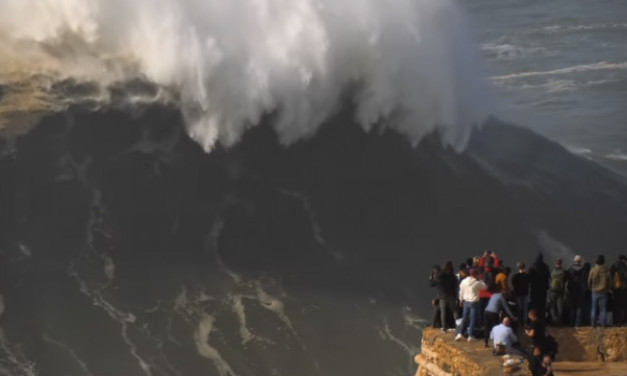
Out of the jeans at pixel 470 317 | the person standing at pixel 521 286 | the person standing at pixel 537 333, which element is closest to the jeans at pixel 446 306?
the jeans at pixel 470 317

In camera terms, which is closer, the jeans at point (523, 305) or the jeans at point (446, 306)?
the jeans at point (446, 306)

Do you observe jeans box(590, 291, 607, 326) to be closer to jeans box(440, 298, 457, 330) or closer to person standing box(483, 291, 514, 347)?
person standing box(483, 291, 514, 347)

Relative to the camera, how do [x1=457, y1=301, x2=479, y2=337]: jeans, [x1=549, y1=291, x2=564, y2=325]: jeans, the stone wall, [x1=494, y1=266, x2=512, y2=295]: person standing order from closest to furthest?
[x1=457, y1=301, x2=479, y2=337]: jeans < the stone wall < [x1=494, y1=266, x2=512, y2=295]: person standing < [x1=549, y1=291, x2=564, y2=325]: jeans

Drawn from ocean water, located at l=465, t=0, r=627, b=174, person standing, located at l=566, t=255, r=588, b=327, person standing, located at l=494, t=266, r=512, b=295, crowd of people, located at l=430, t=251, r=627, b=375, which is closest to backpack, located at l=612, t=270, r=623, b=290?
crowd of people, located at l=430, t=251, r=627, b=375

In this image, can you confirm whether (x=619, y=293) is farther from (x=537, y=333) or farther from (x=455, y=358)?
(x=455, y=358)

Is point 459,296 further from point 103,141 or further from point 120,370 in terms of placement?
point 103,141

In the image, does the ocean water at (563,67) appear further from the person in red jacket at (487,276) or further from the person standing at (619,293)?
the person in red jacket at (487,276)
